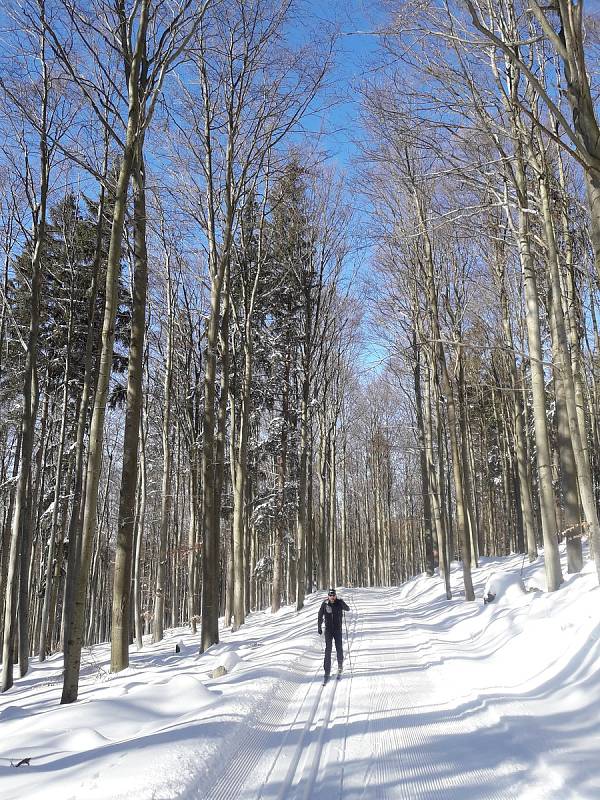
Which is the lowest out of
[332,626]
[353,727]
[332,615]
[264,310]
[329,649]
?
[353,727]

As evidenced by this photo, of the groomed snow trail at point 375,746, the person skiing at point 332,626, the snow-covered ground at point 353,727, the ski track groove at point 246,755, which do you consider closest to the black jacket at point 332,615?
the person skiing at point 332,626

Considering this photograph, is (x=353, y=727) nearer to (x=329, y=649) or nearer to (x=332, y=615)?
(x=329, y=649)

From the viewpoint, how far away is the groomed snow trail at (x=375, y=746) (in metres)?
4.28

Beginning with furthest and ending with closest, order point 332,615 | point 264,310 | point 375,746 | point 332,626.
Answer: point 264,310 < point 332,615 < point 332,626 < point 375,746

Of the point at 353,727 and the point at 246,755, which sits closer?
the point at 246,755

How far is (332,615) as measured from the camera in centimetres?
974

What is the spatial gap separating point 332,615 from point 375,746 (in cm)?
458

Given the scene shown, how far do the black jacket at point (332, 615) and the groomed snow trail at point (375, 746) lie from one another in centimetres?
88

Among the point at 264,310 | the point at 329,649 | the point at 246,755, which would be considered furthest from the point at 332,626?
the point at 264,310

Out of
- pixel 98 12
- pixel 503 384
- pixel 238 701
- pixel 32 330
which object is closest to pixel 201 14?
pixel 98 12

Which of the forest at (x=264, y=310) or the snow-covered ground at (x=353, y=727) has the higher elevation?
the forest at (x=264, y=310)

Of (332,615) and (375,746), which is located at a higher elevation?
(332,615)

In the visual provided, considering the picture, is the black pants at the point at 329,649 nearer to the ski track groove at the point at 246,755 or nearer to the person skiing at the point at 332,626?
the person skiing at the point at 332,626

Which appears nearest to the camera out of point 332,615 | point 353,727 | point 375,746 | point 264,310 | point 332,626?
point 375,746
